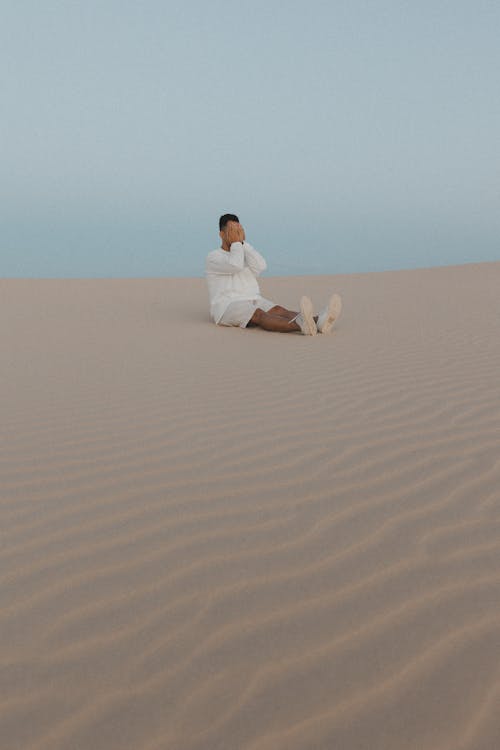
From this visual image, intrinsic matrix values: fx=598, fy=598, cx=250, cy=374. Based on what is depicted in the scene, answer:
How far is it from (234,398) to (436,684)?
9.91ft

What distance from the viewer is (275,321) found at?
775cm

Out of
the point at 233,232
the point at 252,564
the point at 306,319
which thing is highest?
the point at 233,232

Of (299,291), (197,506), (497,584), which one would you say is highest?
(299,291)

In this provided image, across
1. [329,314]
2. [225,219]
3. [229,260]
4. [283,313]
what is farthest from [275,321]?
[225,219]

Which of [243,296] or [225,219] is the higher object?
[225,219]

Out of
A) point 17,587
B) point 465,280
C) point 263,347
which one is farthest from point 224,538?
point 465,280

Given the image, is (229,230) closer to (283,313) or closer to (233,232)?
(233,232)

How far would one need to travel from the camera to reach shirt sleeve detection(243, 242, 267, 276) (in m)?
7.62

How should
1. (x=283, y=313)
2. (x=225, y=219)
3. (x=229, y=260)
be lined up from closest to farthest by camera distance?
1. (x=229, y=260)
2. (x=225, y=219)
3. (x=283, y=313)

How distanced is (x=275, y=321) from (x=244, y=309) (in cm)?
49

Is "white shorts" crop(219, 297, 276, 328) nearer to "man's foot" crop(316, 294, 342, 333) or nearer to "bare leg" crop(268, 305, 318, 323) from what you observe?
"bare leg" crop(268, 305, 318, 323)

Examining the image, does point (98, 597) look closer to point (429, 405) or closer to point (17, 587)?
point (17, 587)

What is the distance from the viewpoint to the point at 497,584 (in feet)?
6.83

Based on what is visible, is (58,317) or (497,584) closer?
(497,584)
